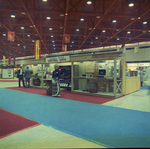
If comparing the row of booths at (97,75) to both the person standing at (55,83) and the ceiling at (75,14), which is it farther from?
the ceiling at (75,14)

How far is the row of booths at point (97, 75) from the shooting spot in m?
7.29

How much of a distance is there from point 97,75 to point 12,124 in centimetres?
575

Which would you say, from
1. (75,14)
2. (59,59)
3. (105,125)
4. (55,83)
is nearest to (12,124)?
(105,125)

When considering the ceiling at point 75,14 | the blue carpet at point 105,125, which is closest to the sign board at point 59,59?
the ceiling at point 75,14

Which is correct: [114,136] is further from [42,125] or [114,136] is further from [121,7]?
[121,7]

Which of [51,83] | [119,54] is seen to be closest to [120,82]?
[119,54]

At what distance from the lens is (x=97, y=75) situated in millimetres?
8141

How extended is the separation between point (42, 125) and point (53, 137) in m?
0.70

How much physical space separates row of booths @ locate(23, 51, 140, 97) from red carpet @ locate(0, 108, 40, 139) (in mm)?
3689

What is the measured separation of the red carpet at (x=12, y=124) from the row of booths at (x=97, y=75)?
369 centimetres

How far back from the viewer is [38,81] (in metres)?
11.3

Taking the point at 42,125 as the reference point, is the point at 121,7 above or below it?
above

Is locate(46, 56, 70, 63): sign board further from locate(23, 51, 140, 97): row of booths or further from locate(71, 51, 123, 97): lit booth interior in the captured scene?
locate(71, 51, 123, 97): lit booth interior

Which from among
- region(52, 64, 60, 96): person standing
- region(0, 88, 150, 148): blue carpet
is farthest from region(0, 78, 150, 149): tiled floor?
region(52, 64, 60, 96): person standing
